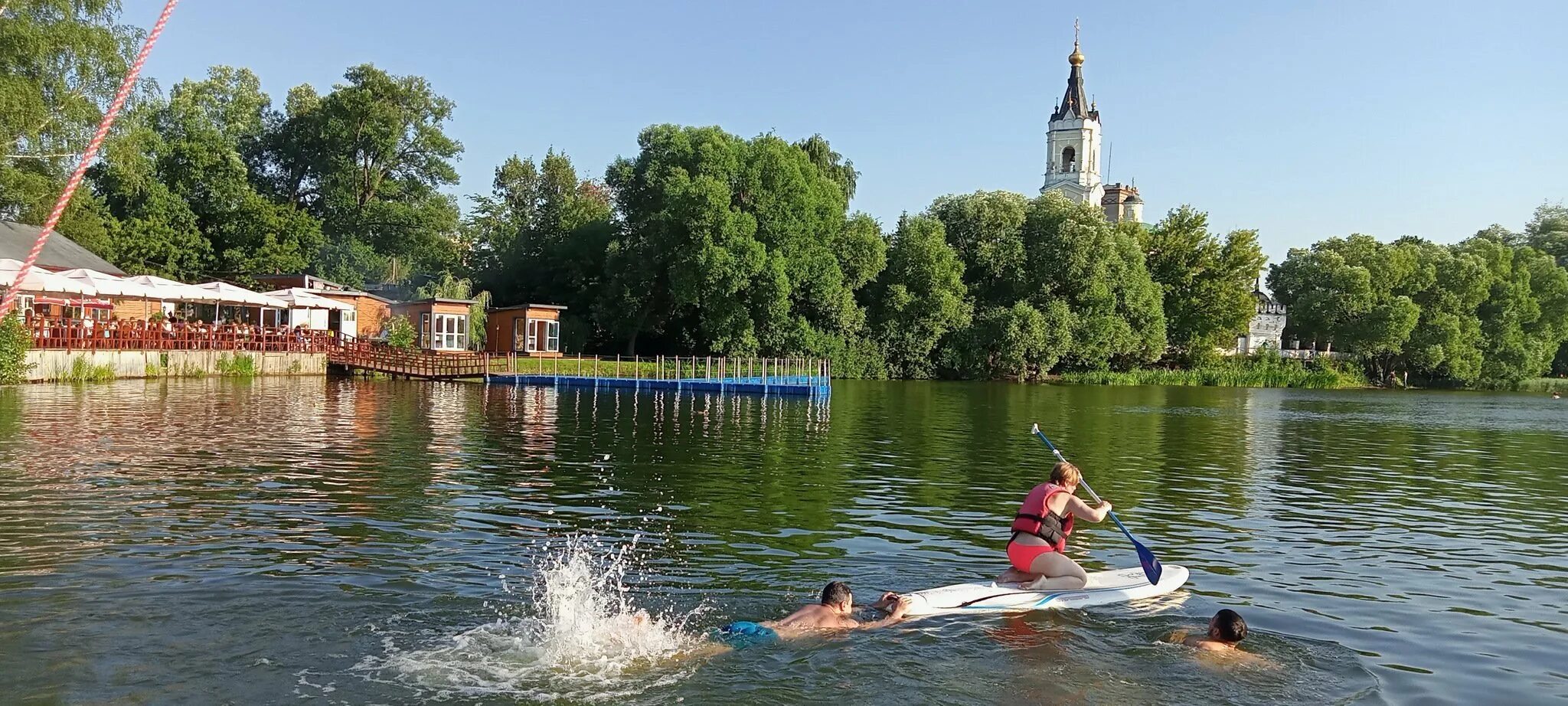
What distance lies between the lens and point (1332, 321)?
82.2 meters

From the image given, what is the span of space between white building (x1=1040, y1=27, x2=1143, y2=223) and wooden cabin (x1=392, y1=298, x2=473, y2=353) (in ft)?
268

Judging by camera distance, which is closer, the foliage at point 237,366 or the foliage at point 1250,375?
the foliage at point 237,366

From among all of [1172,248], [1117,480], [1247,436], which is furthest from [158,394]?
[1172,248]

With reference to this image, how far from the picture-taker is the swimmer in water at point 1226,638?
9633 mm

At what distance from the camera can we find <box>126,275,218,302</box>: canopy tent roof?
4022 cm

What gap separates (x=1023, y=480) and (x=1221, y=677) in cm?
1140

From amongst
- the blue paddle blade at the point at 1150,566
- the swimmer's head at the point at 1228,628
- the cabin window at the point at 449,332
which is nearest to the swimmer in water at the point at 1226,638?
the swimmer's head at the point at 1228,628

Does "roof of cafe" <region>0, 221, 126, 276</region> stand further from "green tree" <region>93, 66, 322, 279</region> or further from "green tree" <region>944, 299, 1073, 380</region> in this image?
"green tree" <region>944, 299, 1073, 380</region>

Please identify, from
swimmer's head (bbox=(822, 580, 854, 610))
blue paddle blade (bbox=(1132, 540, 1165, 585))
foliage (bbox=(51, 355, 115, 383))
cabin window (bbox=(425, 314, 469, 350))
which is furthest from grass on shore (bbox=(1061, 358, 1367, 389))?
swimmer's head (bbox=(822, 580, 854, 610))

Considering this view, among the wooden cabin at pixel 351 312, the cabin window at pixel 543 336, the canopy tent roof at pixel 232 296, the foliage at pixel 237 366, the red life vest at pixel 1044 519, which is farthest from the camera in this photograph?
the cabin window at pixel 543 336

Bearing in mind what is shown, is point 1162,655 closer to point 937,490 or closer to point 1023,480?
point 937,490

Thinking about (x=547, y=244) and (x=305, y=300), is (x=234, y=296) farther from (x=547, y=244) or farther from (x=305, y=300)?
(x=547, y=244)

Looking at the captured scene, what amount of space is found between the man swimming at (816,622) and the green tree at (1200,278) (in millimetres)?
72496

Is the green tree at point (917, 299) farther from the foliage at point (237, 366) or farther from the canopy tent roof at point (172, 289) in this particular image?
the canopy tent roof at point (172, 289)
